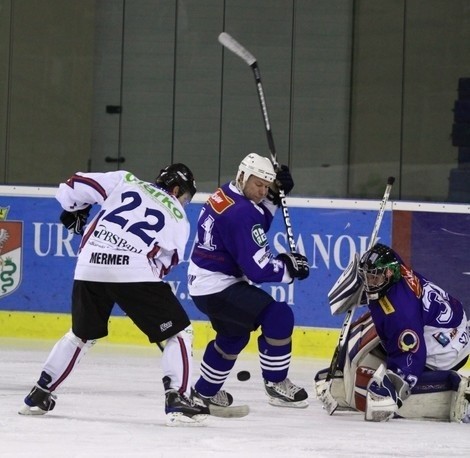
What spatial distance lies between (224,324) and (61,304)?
104 inches

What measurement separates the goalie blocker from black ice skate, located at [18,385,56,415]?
45.9 inches

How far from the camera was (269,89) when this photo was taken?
890 centimetres

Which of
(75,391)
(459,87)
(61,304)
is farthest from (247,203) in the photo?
(459,87)

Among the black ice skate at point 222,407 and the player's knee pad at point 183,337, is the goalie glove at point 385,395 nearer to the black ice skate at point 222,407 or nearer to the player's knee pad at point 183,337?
the black ice skate at point 222,407

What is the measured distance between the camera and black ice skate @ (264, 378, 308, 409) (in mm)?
5684

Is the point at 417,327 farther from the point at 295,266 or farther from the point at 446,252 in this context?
the point at 446,252

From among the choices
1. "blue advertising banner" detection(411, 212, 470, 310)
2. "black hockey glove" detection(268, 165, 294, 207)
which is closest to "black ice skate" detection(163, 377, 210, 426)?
"black hockey glove" detection(268, 165, 294, 207)

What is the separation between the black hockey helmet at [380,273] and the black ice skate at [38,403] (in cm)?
130

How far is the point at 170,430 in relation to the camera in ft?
16.2

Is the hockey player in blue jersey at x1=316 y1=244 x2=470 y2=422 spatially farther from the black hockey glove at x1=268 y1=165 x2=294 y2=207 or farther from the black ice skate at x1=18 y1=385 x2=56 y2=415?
the black ice skate at x1=18 y1=385 x2=56 y2=415

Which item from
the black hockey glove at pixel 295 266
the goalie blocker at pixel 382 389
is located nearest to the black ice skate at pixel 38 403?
the black hockey glove at pixel 295 266

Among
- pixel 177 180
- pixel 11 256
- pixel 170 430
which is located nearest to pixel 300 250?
pixel 11 256

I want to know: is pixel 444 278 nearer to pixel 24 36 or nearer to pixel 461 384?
pixel 461 384

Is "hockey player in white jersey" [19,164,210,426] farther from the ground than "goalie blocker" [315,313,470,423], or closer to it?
farther from the ground
